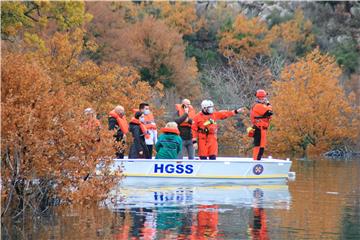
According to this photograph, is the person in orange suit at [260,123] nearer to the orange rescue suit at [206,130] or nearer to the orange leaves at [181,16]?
the orange rescue suit at [206,130]

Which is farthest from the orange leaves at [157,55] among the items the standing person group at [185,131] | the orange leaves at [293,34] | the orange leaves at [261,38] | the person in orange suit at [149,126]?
the standing person group at [185,131]

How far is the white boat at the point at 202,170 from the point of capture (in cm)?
2630

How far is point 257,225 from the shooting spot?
58.9 feet

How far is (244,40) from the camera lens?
75.4 metres

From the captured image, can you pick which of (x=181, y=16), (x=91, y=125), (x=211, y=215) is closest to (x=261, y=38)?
(x=181, y=16)

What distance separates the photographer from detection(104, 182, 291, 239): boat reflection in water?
16938mm

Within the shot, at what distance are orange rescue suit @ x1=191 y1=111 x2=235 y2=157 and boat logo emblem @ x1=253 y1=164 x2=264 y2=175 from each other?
1.16 m

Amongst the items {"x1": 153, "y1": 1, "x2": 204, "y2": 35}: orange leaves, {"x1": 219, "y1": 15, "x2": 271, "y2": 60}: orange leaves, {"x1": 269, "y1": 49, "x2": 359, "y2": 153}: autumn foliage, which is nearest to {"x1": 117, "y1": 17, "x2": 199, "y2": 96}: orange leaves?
{"x1": 219, "y1": 15, "x2": 271, "y2": 60}: orange leaves

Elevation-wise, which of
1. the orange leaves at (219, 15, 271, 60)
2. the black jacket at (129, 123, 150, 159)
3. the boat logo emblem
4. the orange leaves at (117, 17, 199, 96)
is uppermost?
the orange leaves at (219, 15, 271, 60)

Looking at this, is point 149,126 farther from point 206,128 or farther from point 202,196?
point 202,196

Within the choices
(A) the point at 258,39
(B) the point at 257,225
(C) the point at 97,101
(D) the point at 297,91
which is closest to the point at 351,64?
(A) the point at 258,39

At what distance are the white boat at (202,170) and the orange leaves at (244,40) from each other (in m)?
46.1

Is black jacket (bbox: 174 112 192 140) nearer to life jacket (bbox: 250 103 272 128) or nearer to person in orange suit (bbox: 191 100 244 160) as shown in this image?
person in orange suit (bbox: 191 100 244 160)

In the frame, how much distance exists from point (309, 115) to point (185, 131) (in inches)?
721
